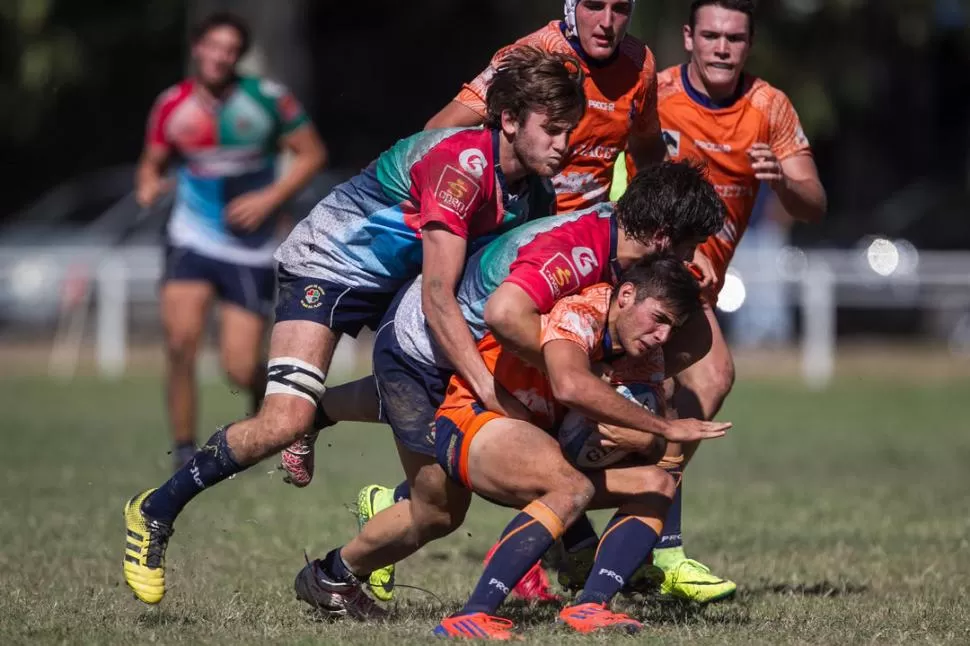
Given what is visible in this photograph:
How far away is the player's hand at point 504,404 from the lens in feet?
16.6

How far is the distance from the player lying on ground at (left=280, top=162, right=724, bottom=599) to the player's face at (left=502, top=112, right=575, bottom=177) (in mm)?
198

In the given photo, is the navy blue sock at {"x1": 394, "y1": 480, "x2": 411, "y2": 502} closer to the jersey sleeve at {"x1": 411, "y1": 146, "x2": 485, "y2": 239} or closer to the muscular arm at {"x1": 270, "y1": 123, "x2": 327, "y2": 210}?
the jersey sleeve at {"x1": 411, "y1": 146, "x2": 485, "y2": 239}

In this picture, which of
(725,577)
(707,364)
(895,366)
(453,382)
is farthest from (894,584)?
(895,366)

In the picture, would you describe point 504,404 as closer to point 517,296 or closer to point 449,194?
point 517,296

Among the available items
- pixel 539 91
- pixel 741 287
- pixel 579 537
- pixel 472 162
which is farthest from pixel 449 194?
pixel 741 287

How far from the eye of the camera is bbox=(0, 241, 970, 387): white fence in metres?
16.3

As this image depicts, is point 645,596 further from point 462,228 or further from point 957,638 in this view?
point 462,228

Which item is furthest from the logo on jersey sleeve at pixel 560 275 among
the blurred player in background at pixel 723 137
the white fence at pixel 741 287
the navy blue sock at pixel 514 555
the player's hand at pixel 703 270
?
the white fence at pixel 741 287

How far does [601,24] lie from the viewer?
5898 millimetres

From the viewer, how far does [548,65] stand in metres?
5.25

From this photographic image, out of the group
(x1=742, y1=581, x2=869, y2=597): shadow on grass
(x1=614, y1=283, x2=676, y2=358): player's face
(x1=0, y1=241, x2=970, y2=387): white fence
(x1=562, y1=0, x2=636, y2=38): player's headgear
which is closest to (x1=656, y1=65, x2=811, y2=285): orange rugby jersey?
(x1=562, y1=0, x2=636, y2=38): player's headgear

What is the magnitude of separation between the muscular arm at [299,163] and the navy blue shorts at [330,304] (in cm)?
333

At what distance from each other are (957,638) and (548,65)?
7.60 ft

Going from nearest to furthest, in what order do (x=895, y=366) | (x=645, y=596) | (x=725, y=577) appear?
(x=645, y=596)
(x=725, y=577)
(x=895, y=366)
